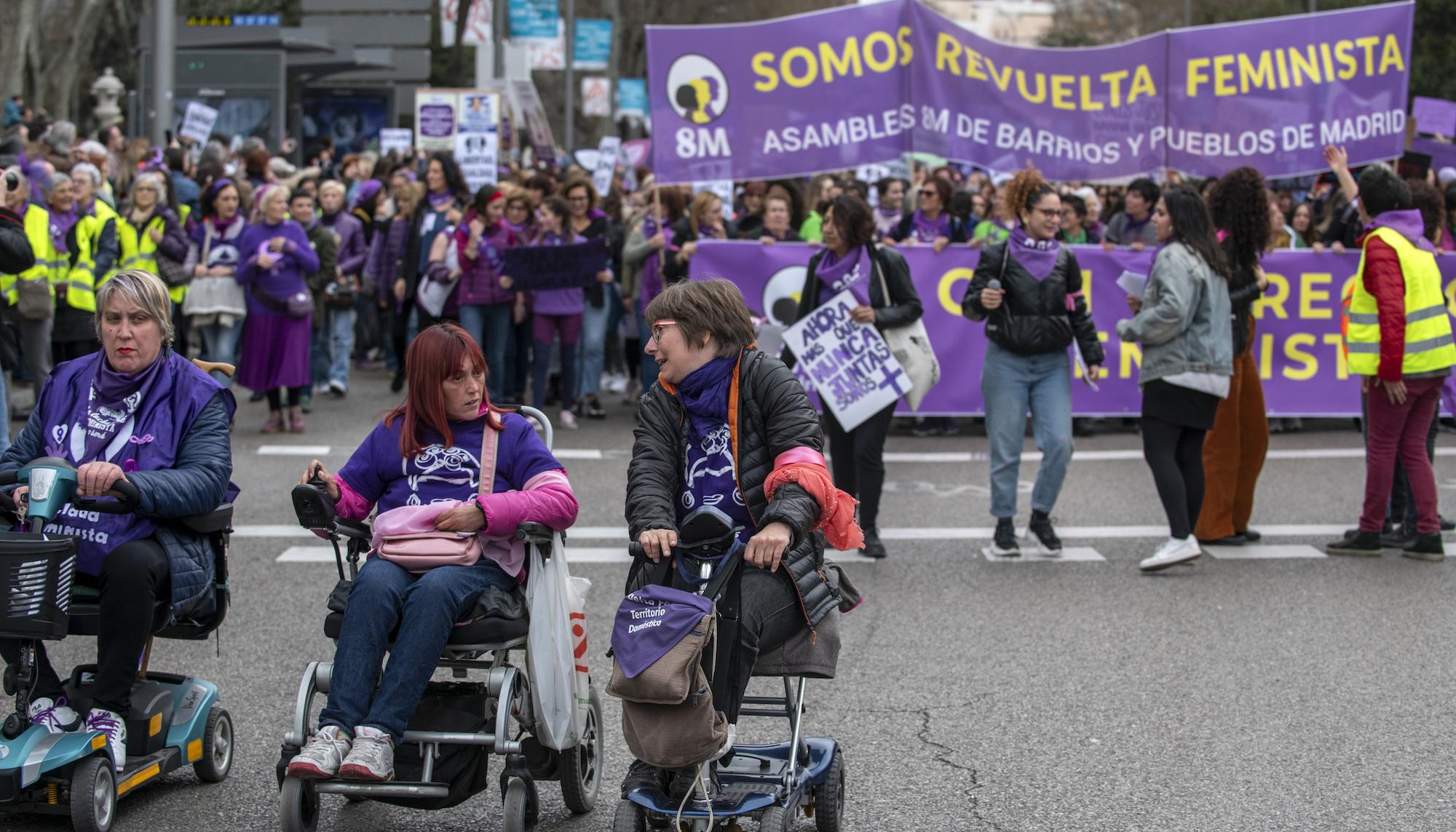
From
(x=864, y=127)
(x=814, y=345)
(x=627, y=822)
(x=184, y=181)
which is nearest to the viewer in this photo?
(x=627, y=822)

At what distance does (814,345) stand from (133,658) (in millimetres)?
4664

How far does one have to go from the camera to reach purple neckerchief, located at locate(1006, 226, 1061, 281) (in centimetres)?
881

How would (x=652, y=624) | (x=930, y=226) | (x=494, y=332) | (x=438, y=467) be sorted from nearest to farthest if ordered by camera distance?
(x=652, y=624) → (x=438, y=467) → (x=494, y=332) → (x=930, y=226)

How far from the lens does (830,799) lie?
15.8 ft

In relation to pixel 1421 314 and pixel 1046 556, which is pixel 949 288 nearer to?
pixel 1046 556

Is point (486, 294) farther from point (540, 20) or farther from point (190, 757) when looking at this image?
point (540, 20)

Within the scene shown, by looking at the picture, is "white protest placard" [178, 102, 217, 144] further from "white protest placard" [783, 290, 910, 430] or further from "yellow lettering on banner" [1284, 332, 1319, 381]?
"white protest placard" [783, 290, 910, 430]

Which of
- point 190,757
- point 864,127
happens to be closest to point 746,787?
point 190,757

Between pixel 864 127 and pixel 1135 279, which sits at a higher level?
pixel 864 127

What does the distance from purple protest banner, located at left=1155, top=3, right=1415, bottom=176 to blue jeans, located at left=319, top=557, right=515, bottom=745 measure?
8662 mm

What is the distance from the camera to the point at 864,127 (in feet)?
38.2

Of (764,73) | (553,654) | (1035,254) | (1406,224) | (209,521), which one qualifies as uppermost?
(764,73)

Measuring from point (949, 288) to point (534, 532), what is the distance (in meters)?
8.36

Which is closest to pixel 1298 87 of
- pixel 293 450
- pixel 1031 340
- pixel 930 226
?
pixel 930 226
